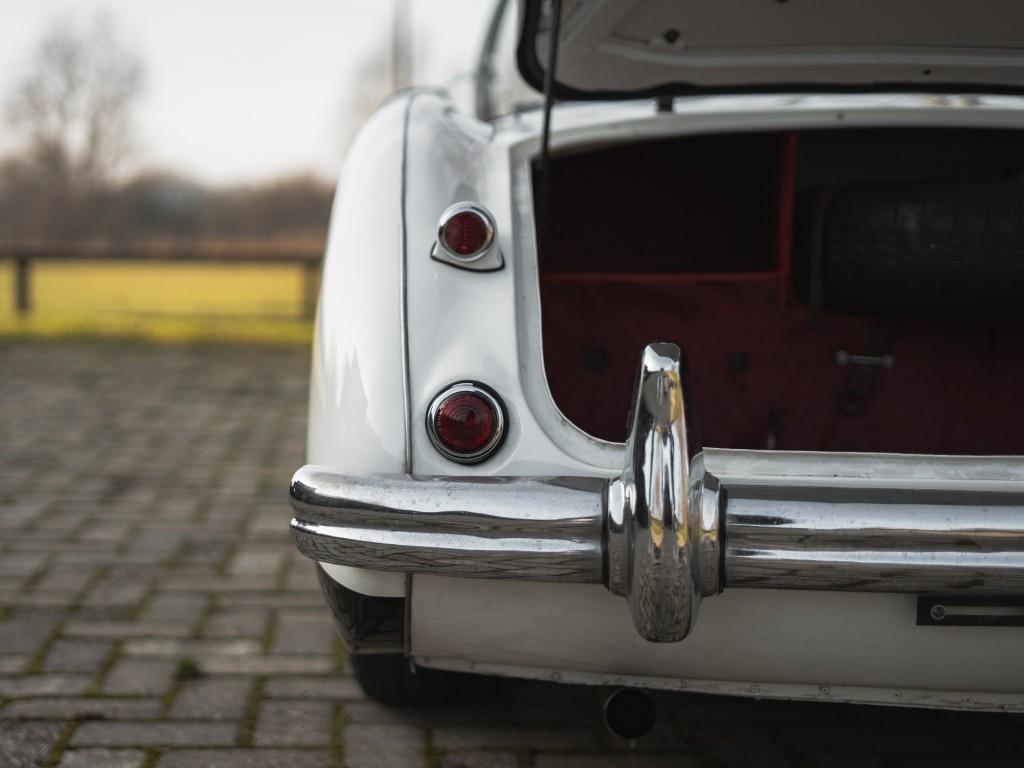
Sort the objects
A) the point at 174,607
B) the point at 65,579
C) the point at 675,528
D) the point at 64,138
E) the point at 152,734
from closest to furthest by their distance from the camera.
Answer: the point at 675,528 → the point at 152,734 → the point at 174,607 → the point at 65,579 → the point at 64,138

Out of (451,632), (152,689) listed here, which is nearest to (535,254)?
(451,632)

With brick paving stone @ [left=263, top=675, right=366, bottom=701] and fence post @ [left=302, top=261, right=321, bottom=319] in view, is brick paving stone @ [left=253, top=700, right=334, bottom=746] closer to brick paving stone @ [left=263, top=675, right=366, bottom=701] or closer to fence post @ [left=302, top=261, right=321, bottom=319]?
brick paving stone @ [left=263, top=675, right=366, bottom=701]

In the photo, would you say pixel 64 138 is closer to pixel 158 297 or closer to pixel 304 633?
pixel 158 297

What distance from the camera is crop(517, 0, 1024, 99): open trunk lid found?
2.42 metres

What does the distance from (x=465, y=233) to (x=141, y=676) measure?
1.36 metres

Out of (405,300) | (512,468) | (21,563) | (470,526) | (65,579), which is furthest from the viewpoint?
(21,563)

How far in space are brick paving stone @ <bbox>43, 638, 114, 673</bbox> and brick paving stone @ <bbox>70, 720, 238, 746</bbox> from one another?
1.07 feet

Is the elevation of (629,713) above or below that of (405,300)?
below

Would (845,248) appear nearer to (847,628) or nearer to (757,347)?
(757,347)

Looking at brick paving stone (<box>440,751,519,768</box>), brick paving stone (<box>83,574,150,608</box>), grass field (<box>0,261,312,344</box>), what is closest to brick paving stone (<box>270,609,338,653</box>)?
brick paving stone (<box>83,574,150,608</box>)

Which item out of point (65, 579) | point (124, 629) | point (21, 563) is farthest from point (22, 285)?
point (124, 629)

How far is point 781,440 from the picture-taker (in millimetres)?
2848

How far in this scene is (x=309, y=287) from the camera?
416 inches

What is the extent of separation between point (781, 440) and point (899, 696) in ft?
3.56
